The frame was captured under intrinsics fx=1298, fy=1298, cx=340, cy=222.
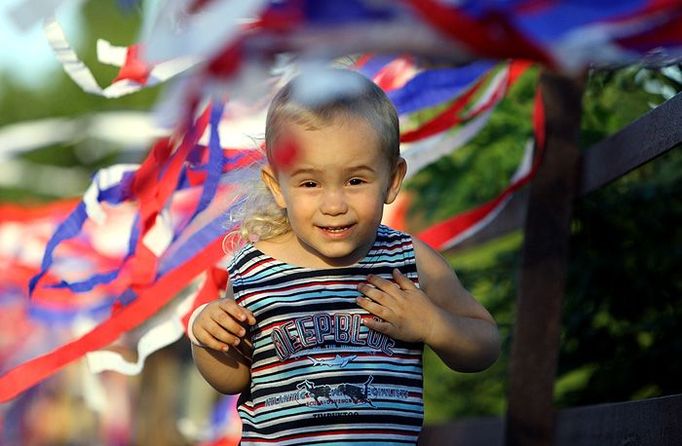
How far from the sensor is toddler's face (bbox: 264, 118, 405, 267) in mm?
2484

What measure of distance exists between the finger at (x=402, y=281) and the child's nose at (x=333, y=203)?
23cm

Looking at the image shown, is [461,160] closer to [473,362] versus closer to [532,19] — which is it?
[473,362]

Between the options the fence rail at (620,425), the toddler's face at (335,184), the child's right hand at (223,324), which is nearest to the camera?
the toddler's face at (335,184)

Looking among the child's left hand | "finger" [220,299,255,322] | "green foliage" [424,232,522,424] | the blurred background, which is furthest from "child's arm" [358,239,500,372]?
"green foliage" [424,232,522,424]

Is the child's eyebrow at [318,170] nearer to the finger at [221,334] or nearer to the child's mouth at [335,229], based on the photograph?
the child's mouth at [335,229]

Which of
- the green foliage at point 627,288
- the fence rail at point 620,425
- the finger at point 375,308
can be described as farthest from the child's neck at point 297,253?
the green foliage at point 627,288

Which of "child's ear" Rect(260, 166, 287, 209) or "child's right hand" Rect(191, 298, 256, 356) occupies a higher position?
"child's ear" Rect(260, 166, 287, 209)

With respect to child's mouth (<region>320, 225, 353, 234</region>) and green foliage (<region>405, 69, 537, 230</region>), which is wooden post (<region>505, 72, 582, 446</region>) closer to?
green foliage (<region>405, 69, 537, 230</region>)

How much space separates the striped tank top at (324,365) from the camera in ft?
8.38

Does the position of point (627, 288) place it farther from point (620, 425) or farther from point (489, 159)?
point (620, 425)

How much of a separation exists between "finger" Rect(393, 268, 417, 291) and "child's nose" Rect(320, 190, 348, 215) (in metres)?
0.23

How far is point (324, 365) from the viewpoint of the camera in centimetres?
257

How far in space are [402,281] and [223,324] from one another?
38 cm

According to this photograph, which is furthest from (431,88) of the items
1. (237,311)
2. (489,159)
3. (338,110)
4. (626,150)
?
(237,311)
